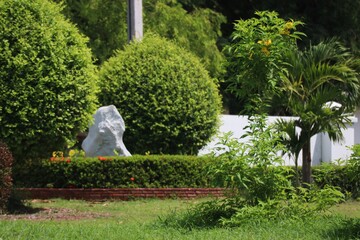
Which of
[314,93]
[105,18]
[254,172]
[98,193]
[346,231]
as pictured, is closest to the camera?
[346,231]

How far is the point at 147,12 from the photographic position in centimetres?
2577

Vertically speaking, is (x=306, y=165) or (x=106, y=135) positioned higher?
(x=106, y=135)

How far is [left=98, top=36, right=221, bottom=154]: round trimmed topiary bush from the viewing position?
1683 centimetres

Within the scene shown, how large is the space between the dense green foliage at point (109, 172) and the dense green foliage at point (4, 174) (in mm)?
2659

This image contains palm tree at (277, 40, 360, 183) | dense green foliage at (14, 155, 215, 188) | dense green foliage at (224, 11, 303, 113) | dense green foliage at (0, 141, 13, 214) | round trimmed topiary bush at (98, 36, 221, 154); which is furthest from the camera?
round trimmed topiary bush at (98, 36, 221, 154)

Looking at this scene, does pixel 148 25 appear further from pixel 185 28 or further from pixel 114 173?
pixel 114 173

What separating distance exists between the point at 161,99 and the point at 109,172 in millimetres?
2652

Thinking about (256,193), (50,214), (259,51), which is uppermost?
(259,51)

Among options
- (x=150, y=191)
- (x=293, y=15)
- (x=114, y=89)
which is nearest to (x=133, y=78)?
(x=114, y=89)

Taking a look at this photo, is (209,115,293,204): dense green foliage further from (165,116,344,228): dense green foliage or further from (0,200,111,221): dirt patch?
(0,200,111,221): dirt patch

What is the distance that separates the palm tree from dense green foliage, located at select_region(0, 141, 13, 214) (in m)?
4.87

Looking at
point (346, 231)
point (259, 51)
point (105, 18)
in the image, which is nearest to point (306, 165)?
point (259, 51)

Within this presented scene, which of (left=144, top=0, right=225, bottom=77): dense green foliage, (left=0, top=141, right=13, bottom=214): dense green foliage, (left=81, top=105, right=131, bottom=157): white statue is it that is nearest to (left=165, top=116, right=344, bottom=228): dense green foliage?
(left=0, top=141, right=13, bottom=214): dense green foliage

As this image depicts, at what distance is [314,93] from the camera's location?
13.9m
